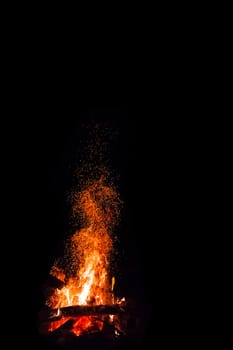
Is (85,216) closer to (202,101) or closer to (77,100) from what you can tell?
(77,100)

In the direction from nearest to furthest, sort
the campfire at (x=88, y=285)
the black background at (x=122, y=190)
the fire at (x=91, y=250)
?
the campfire at (x=88, y=285)
the fire at (x=91, y=250)
the black background at (x=122, y=190)

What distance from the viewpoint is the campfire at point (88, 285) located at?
5238mm

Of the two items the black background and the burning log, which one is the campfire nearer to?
the burning log

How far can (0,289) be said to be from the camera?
622cm

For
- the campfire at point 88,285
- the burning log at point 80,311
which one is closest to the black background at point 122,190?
the campfire at point 88,285

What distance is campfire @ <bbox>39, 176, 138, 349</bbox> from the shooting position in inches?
206

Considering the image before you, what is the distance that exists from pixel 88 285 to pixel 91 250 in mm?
1029

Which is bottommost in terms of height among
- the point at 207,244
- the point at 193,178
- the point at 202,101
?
the point at 207,244

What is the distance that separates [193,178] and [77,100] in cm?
247

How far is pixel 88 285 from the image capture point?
633cm

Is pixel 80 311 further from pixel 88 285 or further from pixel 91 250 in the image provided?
pixel 91 250

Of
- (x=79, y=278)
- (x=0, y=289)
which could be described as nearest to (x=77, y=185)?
(x=79, y=278)

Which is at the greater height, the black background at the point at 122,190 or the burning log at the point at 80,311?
the black background at the point at 122,190

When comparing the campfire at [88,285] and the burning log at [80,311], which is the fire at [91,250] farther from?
the burning log at [80,311]
